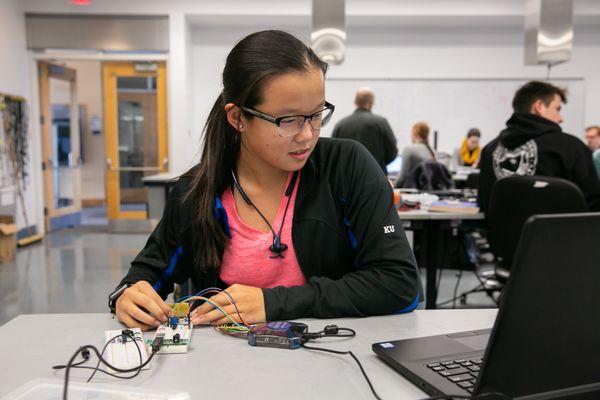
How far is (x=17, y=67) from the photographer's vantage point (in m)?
5.92

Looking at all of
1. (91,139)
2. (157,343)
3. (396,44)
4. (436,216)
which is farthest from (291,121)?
(91,139)

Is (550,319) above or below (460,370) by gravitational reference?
above

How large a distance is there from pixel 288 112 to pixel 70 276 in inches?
142

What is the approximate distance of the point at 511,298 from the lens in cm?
52

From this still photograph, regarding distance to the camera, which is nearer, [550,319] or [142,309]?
[550,319]

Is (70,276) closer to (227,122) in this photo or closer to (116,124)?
(116,124)

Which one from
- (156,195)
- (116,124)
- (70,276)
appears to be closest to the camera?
(70,276)

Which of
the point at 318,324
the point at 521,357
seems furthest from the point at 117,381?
the point at 521,357

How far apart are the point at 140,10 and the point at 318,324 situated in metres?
6.21

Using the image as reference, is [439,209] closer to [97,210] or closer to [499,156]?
[499,156]

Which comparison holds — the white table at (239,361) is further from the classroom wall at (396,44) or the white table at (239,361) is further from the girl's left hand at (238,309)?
the classroom wall at (396,44)

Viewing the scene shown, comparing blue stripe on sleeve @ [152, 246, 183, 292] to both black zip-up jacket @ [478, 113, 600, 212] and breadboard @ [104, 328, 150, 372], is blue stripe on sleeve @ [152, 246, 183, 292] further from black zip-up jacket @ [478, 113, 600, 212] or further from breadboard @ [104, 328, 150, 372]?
black zip-up jacket @ [478, 113, 600, 212]

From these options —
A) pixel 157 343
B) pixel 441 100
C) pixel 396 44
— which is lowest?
pixel 157 343

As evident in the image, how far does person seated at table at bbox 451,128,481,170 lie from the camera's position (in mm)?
6879
